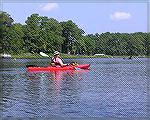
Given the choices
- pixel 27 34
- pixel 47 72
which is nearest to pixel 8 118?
pixel 47 72

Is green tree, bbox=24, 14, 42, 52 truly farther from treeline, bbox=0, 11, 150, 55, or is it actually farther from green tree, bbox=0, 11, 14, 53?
green tree, bbox=0, 11, 14, 53

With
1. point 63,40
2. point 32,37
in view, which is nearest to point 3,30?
point 63,40

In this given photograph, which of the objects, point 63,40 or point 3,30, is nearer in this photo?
point 3,30

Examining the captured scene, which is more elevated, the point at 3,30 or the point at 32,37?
the point at 32,37

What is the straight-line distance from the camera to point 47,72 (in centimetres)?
2750

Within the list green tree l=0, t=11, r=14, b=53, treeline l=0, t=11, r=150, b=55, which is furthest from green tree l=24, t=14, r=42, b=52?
green tree l=0, t=11, r=14, b=53

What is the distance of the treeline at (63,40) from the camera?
2030cm

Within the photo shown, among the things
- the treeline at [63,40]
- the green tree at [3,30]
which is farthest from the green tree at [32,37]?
the green tree at [3,30]

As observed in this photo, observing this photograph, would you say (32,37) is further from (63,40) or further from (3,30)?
(3,30)

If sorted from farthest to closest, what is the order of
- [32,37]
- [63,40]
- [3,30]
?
[32,37] → [63,40] → [3,30]

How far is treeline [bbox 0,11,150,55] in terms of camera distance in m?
20.3

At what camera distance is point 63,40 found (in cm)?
4319

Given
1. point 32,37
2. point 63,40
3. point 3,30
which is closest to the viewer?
point 3,30

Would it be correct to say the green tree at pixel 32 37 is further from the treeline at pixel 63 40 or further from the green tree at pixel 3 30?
the green tree at pixel 3 30
